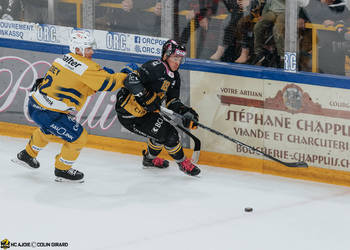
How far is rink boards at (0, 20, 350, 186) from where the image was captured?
22.8 ft

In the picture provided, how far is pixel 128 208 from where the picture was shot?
21.4 feet

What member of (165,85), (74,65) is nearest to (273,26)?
(165,85)

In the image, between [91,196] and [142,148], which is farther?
[142,148]

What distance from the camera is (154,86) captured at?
7113 millimetres

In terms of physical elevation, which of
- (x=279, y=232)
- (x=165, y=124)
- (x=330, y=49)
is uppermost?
(x=330, y=49)

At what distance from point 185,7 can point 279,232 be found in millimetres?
2348

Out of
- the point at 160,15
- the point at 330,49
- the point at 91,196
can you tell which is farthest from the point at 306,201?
the point at 160,15

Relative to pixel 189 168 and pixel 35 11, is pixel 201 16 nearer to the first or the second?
pixel 189 168

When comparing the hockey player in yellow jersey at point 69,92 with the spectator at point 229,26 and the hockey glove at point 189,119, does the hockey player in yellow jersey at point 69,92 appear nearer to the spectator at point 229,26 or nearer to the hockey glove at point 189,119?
the hockey glove at point 189,119

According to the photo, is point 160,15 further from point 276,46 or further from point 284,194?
point 284,194

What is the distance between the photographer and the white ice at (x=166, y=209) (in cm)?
589

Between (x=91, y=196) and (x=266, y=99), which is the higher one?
(x=266, y=99)

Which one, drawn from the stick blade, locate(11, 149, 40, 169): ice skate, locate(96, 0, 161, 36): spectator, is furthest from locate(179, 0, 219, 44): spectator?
locate(11, 149, 40, 169): ice skate

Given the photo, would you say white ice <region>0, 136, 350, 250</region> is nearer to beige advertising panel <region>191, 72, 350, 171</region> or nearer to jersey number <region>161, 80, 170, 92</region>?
beige advertising panel <region>191, 72, 350, 171</region>
